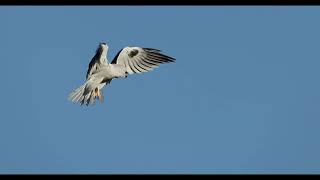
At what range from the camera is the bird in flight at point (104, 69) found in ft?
48.9

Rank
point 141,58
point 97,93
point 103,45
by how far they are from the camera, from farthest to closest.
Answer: point 141,58 < point 97,93 < point 103,45

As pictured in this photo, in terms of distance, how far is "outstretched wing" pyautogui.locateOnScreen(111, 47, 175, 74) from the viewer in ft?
52.5

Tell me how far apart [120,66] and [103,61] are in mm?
538

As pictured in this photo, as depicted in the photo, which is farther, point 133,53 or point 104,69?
point 133,53

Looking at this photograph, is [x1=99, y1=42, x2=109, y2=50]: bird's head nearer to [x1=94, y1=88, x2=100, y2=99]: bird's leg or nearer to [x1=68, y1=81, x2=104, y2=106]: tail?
[x1=68, y1=81, x2=104, y2=106]: tail

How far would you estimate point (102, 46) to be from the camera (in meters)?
14.9

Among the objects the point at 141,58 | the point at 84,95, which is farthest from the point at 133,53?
the point at 84,95

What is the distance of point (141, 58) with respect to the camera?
1622cm

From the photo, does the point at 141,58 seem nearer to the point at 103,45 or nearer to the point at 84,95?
→ the point at 103,45

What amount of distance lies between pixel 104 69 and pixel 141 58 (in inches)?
61.1
